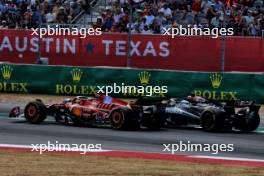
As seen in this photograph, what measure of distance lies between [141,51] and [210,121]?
9.30 metres

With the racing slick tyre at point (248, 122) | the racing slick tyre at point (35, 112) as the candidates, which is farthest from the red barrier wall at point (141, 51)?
the racing slick tyre at point (35, 112)

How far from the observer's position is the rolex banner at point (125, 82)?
2405 cm

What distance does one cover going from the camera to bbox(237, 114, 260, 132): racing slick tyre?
18375 millimetres

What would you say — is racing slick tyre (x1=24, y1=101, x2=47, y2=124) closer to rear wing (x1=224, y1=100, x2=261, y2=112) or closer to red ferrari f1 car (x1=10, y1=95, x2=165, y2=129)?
red ferrari f1 car (x1=10, y1=95, x2=165, y2=129)

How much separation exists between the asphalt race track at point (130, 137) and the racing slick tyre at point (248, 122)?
21 cm

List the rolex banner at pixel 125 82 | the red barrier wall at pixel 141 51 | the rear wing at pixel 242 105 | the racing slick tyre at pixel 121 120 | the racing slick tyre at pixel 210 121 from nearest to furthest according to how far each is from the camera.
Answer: the racing slick tyre at pixel 121 120 → the racing slick tyre at pixel 210 121 → the rear wing at pixel 242 105 → the rolex banner at pixel 125 82 → the red barrier wall at pixel 141 51

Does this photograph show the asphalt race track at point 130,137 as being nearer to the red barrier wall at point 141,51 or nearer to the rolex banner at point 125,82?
the rolex banner at point 125,82

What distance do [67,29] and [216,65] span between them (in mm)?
5269

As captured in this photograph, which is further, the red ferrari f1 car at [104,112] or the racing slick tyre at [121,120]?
the red ferrari f1 car at [104,112]

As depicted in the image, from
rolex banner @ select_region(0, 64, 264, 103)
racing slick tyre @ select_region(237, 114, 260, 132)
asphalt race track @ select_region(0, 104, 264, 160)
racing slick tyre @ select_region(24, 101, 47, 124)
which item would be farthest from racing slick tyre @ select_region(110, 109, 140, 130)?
rolex banner @ select_region(0, 64, 264, 103)

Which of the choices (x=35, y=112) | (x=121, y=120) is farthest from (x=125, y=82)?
(x=121, y=120)

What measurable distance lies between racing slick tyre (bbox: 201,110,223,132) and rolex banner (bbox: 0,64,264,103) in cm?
592

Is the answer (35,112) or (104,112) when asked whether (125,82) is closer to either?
(35,112)

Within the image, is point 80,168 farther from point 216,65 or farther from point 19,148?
point 216,65
